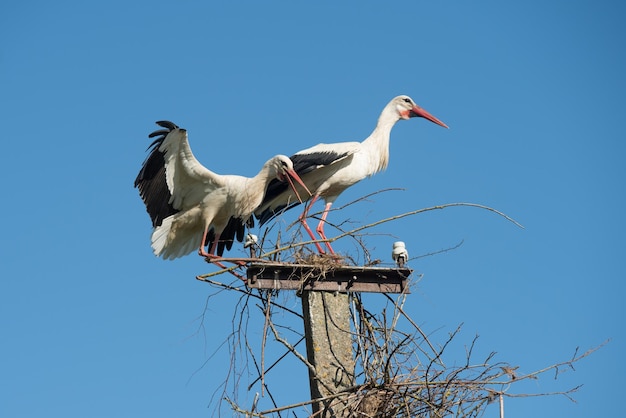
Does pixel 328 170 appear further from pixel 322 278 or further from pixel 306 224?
pixel 322 278

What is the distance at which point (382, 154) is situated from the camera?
841 cm

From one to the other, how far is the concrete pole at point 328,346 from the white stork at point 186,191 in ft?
7.74

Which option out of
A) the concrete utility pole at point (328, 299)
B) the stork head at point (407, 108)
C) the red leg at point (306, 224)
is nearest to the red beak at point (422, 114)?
the stork head at point (407, 108)

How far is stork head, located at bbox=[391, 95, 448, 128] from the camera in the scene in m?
9.05

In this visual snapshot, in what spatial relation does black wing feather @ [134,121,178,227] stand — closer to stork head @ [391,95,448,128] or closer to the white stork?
the white stork

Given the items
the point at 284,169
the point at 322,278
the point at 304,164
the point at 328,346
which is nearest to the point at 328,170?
the point at 304,164

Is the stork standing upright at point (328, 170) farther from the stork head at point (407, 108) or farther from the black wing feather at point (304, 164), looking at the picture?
the stork head at point (407, 108)

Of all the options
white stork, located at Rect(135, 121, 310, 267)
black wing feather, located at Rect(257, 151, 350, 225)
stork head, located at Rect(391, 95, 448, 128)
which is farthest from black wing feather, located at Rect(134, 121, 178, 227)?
stork head, located at Rect(391, 95, 448, 128)

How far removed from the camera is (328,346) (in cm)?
510

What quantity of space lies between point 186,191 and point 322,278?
278 cm

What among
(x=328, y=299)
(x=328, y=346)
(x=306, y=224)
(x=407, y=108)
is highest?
(x=407, y=108)

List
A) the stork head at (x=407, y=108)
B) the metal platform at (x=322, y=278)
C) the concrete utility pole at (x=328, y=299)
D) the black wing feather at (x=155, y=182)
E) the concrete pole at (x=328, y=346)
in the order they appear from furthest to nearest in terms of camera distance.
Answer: the stork head at (x=407, y=108)
the black wing feather at (x=155, y=182)
the metal platform at (x=322, y=278)
the concrete utility pole at (x=328, y=299)
the concrete pole at (x=328, y=346)

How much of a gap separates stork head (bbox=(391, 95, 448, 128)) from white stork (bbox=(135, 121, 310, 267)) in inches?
67.7

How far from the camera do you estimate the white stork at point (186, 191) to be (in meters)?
7.56
